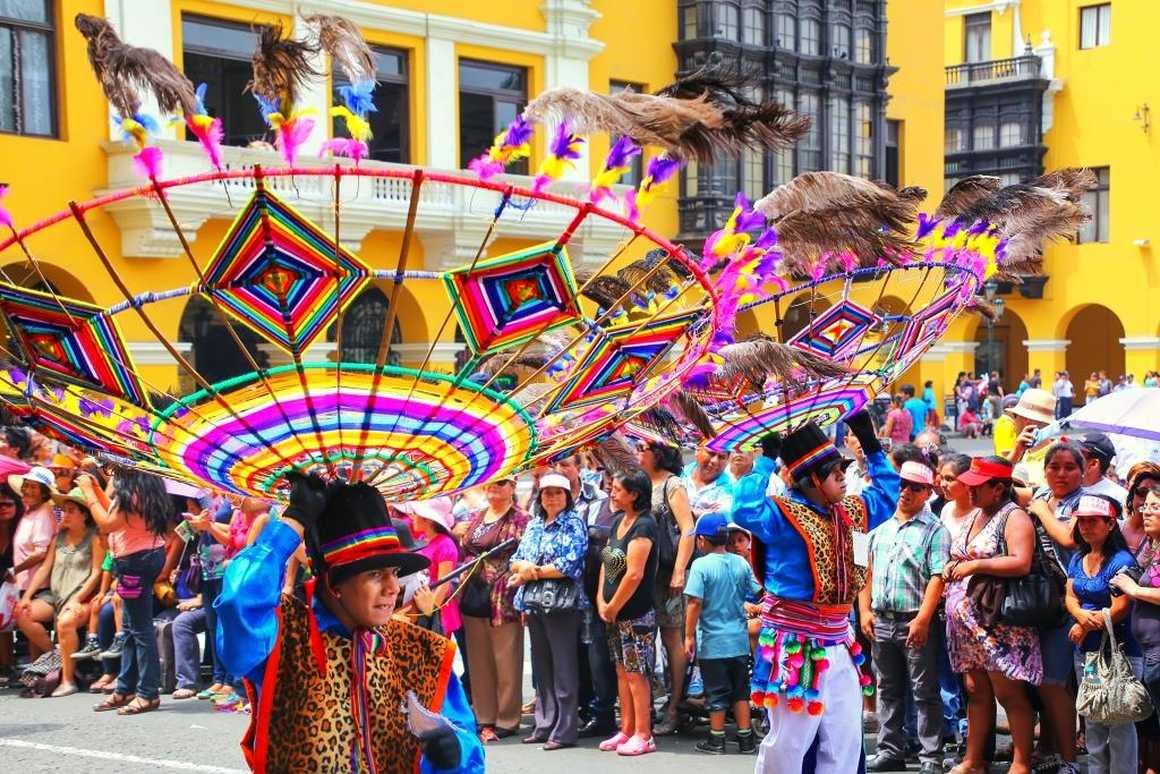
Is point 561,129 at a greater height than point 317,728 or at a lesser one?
greater

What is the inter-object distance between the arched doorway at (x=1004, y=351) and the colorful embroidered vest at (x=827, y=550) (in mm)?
38420

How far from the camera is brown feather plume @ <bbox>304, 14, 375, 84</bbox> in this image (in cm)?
366

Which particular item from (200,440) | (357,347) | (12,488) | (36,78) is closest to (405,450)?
(200,440)

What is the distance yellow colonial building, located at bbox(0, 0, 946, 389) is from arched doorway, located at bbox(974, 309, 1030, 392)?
10.3 meters

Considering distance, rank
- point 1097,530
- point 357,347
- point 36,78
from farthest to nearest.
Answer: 1. point 357,347
2. point 36,78
3. point 1097,530

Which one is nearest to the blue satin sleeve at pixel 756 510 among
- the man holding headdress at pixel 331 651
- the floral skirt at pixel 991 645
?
the floral skirt at pixel 991 645

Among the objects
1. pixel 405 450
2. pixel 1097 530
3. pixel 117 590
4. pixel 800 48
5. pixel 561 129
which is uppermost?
pixel 800 48

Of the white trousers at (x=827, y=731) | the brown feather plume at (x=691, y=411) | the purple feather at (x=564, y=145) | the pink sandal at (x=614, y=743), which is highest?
the purple feather at (x=564, y=145)

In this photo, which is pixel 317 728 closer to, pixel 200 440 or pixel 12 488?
pixel 200 440

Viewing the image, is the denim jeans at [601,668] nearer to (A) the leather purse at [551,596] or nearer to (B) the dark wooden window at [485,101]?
(A) the leather purse at [551,596]

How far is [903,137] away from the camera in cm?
3403

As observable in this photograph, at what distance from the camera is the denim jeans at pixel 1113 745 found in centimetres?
696

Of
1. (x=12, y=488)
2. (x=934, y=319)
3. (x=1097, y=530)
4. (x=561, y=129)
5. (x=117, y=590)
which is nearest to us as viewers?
(x=561, y=129)

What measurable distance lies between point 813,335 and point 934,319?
50 centimetres
